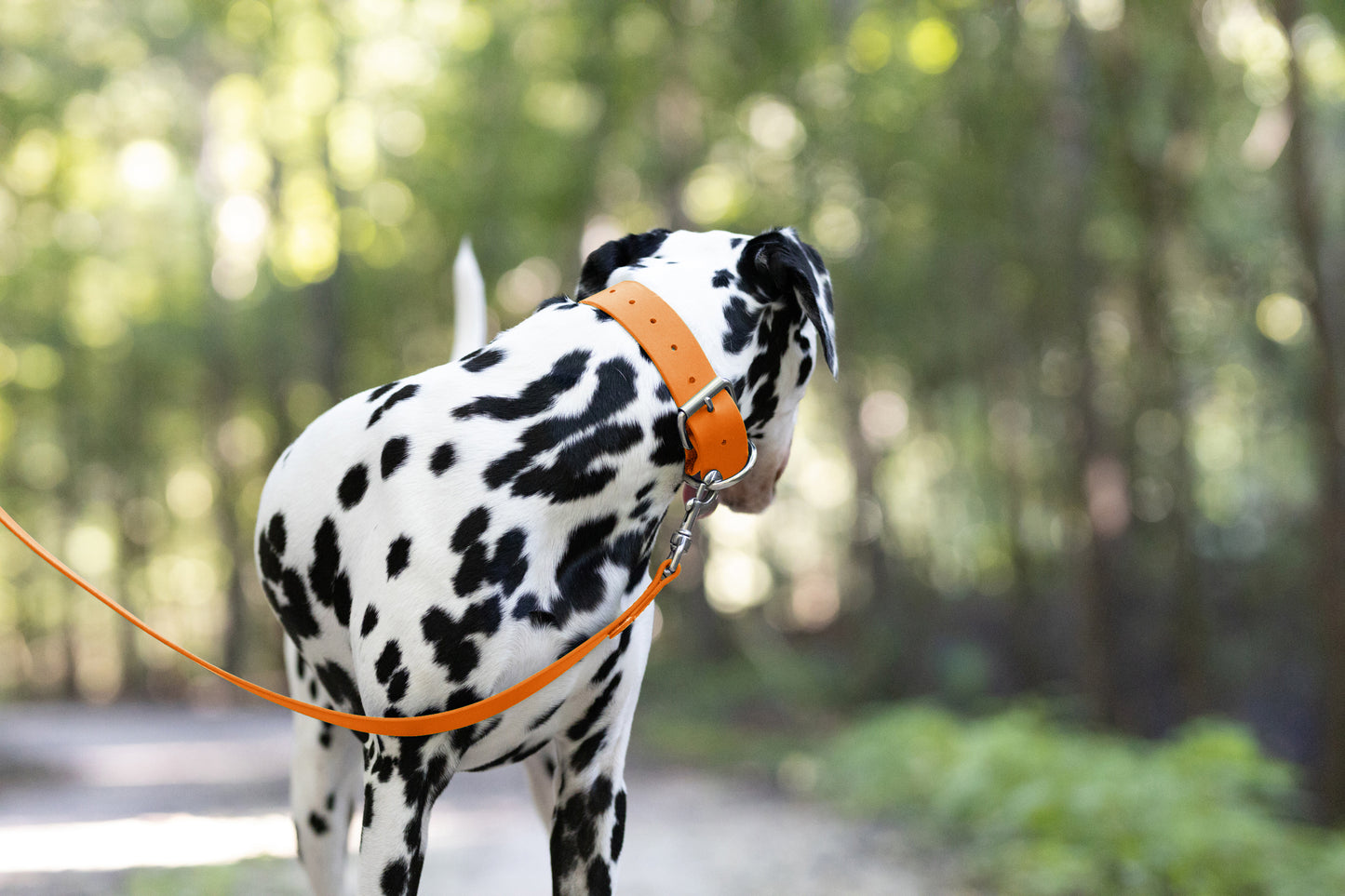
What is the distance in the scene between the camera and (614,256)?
2.41 m

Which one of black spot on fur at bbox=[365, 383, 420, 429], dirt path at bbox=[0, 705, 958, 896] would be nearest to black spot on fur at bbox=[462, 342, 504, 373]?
black spot on fur at bbox=[365, 383, 420, 429]

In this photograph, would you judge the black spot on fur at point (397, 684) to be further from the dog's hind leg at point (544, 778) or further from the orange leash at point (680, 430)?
the dog's hind leg at point (544, 778)

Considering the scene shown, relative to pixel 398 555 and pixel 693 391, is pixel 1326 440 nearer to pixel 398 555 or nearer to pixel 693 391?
pixel 693 391

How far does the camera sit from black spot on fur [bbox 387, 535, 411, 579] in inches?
77.0

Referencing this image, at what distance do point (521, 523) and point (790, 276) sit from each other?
801 mm

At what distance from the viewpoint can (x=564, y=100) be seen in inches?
584

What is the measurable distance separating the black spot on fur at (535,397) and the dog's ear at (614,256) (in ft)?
1.27

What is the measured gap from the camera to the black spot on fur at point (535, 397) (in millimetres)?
2018

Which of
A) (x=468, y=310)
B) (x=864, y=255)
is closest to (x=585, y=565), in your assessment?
(x=468, y=310)

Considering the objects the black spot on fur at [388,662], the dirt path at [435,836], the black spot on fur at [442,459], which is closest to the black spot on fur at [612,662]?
the black spot on fur at [388,662]

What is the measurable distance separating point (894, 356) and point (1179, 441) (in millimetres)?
5454

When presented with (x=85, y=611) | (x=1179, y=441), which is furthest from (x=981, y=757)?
(x=85, y=611)

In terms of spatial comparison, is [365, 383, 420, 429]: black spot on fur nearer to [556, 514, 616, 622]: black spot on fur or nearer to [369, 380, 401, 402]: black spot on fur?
[369, 380, 401, 402]: black spot on fur

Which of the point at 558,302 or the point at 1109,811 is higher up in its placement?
the point at 558,302
